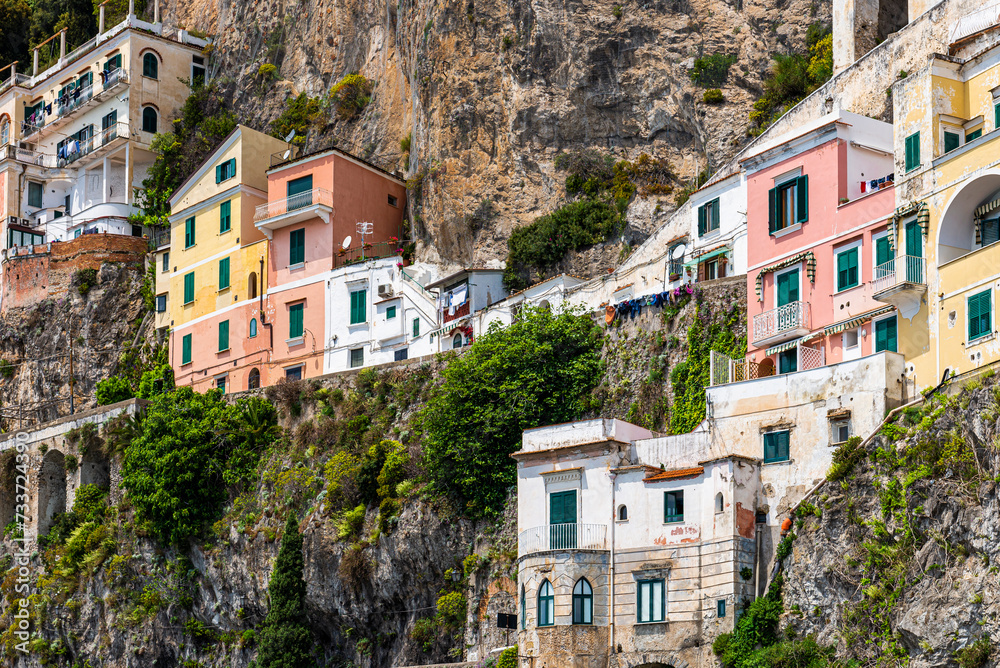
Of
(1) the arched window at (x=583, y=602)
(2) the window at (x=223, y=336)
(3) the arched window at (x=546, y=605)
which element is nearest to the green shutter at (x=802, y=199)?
(1) the arched window at (x=583, y=602)

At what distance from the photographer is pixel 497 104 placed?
59.2 meters

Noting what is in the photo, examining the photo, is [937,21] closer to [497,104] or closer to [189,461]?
[497,104]

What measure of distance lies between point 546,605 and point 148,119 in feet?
137

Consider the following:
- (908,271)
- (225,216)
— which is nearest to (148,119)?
(225,216)

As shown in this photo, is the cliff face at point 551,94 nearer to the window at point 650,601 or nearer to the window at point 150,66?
the window at point 150,66

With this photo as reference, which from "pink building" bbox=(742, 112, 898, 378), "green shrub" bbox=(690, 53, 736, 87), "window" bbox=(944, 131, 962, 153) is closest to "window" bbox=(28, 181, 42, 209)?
"green shrub" bbox=(690, 53, 736, 87)

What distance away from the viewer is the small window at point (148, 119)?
247 ft

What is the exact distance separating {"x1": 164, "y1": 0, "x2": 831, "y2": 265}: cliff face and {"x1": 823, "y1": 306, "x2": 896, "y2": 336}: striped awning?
46.1ft

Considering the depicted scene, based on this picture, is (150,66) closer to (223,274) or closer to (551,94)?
(223,274)

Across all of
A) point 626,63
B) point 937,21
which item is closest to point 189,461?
point 626,63

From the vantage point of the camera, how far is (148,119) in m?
75.3

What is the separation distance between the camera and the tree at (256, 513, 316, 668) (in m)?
48.3

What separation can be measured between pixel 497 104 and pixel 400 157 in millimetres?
7381

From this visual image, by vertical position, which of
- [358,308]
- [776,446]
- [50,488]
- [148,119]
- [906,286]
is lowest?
[50,488]
